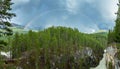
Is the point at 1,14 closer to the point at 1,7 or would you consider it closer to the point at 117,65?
the point at 1,7

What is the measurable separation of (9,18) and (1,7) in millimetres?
1713

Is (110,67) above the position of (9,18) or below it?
below

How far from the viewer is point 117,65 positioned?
15725 centimetres

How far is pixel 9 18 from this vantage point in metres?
44.5

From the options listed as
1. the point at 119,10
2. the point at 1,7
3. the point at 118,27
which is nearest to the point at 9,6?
the point at 1,7

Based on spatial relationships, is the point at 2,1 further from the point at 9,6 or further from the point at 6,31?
the point at 6,31

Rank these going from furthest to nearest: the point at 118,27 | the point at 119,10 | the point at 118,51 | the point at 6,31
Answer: the point at 119,10
the point at 118,27
the point at 118,51
the point at 6,31

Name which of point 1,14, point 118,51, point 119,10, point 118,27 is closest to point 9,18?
point 1,14

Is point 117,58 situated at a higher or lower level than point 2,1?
lower

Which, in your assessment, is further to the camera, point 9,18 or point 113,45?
point 113,45

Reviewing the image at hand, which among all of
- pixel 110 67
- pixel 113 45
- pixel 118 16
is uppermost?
pixel 118 16

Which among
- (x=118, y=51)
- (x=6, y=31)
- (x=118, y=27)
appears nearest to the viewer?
(x=6, y=31)

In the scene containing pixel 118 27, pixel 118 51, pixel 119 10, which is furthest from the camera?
pixel 119 10

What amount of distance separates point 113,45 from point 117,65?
33.1 ft
